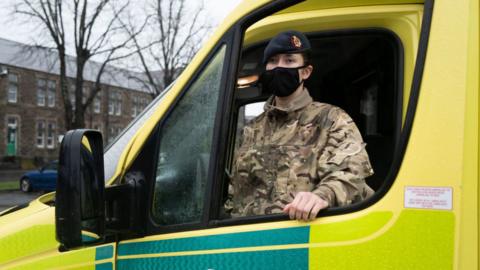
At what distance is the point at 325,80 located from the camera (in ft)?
10.5

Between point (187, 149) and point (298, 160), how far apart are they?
0.45m

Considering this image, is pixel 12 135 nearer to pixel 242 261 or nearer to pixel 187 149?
pixel 187 149

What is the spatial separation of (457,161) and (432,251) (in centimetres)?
28

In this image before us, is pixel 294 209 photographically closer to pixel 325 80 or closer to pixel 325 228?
pixel 325 228

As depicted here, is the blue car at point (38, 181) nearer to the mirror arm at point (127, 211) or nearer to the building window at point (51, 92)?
the mirror arm at point (127, 211)

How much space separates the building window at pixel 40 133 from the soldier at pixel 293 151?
1641 inches

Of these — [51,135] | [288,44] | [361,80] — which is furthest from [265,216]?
[51,135]

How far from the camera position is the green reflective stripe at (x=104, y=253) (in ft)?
5.77

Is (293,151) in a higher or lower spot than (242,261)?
higher

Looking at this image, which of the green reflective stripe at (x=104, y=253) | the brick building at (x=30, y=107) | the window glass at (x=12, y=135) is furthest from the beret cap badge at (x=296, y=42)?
the window glass at (x=12, y=135)

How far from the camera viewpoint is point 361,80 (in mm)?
3068

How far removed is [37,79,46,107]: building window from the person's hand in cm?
4229

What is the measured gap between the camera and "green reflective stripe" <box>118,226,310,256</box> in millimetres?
1443

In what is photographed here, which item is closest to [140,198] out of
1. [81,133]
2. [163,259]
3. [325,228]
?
[163,259]
